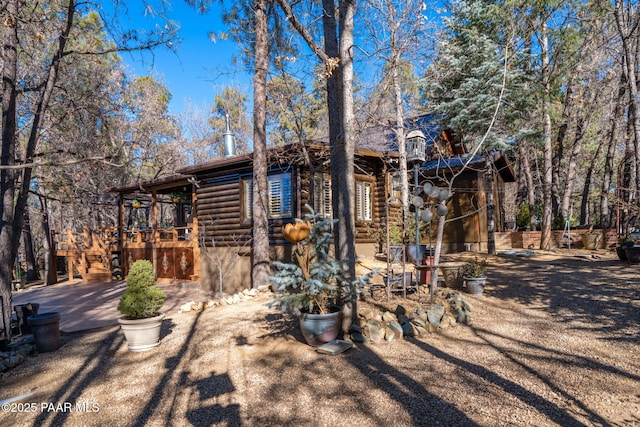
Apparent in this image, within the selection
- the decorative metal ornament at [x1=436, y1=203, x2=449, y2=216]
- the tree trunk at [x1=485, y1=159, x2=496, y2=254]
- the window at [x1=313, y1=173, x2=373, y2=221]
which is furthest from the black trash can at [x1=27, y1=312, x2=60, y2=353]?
the tree trunk at [x1=485, y1=159, x2=496, y2=254]

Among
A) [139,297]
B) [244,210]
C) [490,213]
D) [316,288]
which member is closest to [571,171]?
[490,213]

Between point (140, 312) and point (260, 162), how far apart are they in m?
5.13

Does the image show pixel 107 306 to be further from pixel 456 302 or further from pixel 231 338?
pixel 456 302

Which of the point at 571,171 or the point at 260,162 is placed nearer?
the point at 260,162

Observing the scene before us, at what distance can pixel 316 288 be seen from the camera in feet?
14.7

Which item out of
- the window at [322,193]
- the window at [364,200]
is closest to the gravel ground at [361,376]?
the window at [322,193]

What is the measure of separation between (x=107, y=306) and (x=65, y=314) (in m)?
1.03

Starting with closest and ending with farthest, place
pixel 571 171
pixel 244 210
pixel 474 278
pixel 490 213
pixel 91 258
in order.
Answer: pixel 474 278
pixel 244 210
pixel 490 213
pixel 91 258
pixel 571 171

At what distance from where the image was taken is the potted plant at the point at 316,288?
4539 mm

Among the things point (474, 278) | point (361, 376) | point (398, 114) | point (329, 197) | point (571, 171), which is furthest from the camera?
point (571, 171)

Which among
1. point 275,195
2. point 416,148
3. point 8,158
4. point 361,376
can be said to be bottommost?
point 361,376

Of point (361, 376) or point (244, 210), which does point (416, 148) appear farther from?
point (244, 210)

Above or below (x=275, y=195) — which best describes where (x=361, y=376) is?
below

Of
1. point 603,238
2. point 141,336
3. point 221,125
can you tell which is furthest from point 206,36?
point 221,125
